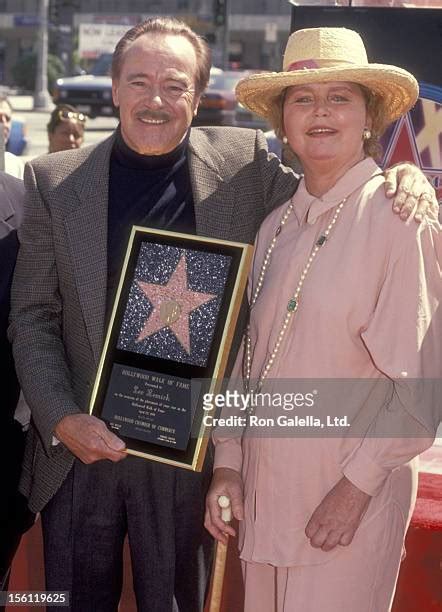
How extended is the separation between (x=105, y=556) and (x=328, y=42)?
4.46 feet

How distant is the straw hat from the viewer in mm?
2189

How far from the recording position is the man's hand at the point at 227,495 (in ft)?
7.52

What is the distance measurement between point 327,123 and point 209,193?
1.41 feet

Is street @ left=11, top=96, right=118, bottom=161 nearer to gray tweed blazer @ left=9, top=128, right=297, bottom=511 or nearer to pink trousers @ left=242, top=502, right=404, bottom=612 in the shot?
gray tweed blazer @ left=9, top=128, right=297, bottom=511

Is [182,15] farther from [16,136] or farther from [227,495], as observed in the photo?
[227,495]

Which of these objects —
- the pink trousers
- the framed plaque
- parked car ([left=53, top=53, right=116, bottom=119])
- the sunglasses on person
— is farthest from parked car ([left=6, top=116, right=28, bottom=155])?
parked car ([left=53, top=53, right=116, bottom=119])

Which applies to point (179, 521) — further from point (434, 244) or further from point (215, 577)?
point (434, 244)

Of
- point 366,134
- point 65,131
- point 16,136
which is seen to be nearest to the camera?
point 366,134

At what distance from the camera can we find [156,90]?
2457 millimetres

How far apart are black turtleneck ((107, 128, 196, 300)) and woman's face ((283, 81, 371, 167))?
14.6 inches

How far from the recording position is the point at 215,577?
2.34 m

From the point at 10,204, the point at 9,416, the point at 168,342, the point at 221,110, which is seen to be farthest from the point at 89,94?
the point at 168,342

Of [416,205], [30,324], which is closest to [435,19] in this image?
[416,205]

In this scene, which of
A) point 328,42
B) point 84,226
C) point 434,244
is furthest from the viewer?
point 84,226
